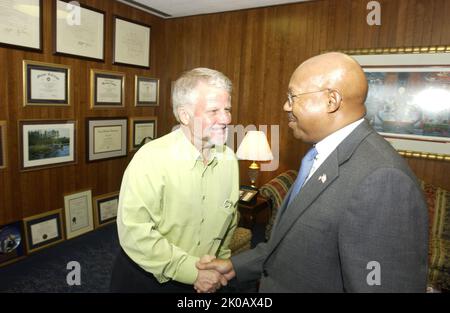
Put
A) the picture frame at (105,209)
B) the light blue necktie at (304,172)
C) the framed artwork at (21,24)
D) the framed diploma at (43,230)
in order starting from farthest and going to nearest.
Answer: the picture frame at (105,209)
the framed diploma at (43,230)
the framed artwork at (21,24)
the light blue necktie at (304,172)

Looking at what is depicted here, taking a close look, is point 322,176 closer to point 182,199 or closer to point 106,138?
point 182,199

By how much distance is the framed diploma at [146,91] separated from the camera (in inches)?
179

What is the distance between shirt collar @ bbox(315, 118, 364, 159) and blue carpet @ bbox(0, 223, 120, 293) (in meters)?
2.53

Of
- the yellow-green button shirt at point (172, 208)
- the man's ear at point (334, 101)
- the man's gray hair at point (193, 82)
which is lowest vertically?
the yellow-green button shirt at point (172, 208)

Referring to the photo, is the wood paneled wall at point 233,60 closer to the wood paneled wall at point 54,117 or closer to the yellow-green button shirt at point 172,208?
the wood paneled wall at point 54,117

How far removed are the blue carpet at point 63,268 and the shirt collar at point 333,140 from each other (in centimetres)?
253

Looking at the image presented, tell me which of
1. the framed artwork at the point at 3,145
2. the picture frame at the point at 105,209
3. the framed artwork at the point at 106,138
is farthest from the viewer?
the picture frame at the point at 105,209

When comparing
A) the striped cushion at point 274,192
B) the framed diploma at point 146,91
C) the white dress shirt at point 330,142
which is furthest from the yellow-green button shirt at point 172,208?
the framed diploma at point 146,91

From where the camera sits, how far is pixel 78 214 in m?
3.85

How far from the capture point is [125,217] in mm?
1482

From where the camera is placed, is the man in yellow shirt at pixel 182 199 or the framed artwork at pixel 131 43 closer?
the man in yellow shirt at pixel 182 199

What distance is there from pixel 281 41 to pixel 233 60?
71 centimetres

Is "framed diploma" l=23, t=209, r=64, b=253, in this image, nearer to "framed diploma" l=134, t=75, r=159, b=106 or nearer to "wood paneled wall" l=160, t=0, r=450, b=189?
"framed diploma" l=134, t=75, r=159, b=106
